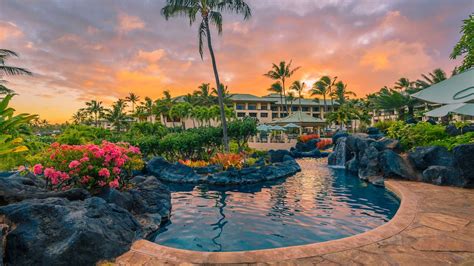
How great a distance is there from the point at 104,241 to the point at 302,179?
383 inches

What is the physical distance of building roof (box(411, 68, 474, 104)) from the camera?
7109 mm

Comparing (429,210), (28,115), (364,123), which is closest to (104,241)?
(28,115)

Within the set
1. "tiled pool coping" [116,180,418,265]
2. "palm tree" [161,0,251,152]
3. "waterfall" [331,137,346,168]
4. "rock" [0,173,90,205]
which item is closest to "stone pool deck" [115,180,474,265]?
"tiled pool coping" [116,180,418,265]

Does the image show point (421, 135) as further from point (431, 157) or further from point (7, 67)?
point (7, 67)

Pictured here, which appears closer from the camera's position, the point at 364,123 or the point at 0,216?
the point at 0,216

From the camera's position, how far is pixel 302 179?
40.5ft

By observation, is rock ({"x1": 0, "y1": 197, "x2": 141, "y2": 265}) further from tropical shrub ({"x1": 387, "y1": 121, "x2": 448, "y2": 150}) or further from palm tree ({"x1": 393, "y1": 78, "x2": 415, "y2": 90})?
palm tree ({"x1": 393, "y1": 78, "x2": 415, "y2": 90})

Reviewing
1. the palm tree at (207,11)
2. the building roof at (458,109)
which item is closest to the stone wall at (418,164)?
the building roof at (458,109)

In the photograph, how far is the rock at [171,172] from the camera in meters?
12.8

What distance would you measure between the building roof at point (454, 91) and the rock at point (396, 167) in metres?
3.48

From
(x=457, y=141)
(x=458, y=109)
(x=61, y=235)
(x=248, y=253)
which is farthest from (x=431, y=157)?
(x=61, y=235)

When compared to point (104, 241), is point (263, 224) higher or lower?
lower

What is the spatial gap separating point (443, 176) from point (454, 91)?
3.01 m

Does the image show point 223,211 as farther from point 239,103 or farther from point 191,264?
point 239,103
